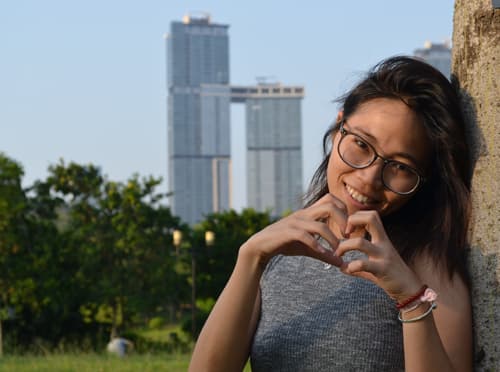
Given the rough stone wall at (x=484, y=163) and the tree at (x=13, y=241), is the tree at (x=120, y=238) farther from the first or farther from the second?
the rough stone wall at (x=484, y=163)

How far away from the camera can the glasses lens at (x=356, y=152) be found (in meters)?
2.11

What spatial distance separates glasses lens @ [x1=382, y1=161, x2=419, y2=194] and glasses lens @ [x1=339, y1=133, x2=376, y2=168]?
5cm

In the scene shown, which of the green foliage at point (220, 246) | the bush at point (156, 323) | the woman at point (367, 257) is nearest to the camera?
the woman at point (367, 257)

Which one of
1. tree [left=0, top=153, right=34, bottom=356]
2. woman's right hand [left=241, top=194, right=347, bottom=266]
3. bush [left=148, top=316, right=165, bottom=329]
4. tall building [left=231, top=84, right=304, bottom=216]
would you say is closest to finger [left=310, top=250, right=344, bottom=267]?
woman's right hand [left=241, top=194, right=347, bottom=266]

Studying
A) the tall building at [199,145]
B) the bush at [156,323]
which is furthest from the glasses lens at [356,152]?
the tall building at [199,145]

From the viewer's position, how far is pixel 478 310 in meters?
2.16

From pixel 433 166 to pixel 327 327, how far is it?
0.49 meters

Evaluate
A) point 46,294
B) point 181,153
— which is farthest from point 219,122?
point 46,294

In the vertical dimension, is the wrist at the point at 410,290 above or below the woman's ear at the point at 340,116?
below

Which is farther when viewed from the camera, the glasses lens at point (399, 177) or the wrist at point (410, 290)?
the glasses lens at point (399, 177)

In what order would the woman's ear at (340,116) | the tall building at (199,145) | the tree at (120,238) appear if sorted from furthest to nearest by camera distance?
the tall building at (199,145) → the tree at (120,238) → the woman's ear at (340,116)

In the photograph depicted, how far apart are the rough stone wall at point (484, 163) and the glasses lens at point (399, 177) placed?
216mm

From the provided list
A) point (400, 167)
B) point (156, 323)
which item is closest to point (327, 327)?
point (400, 167)

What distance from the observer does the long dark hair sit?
2.15 meters
